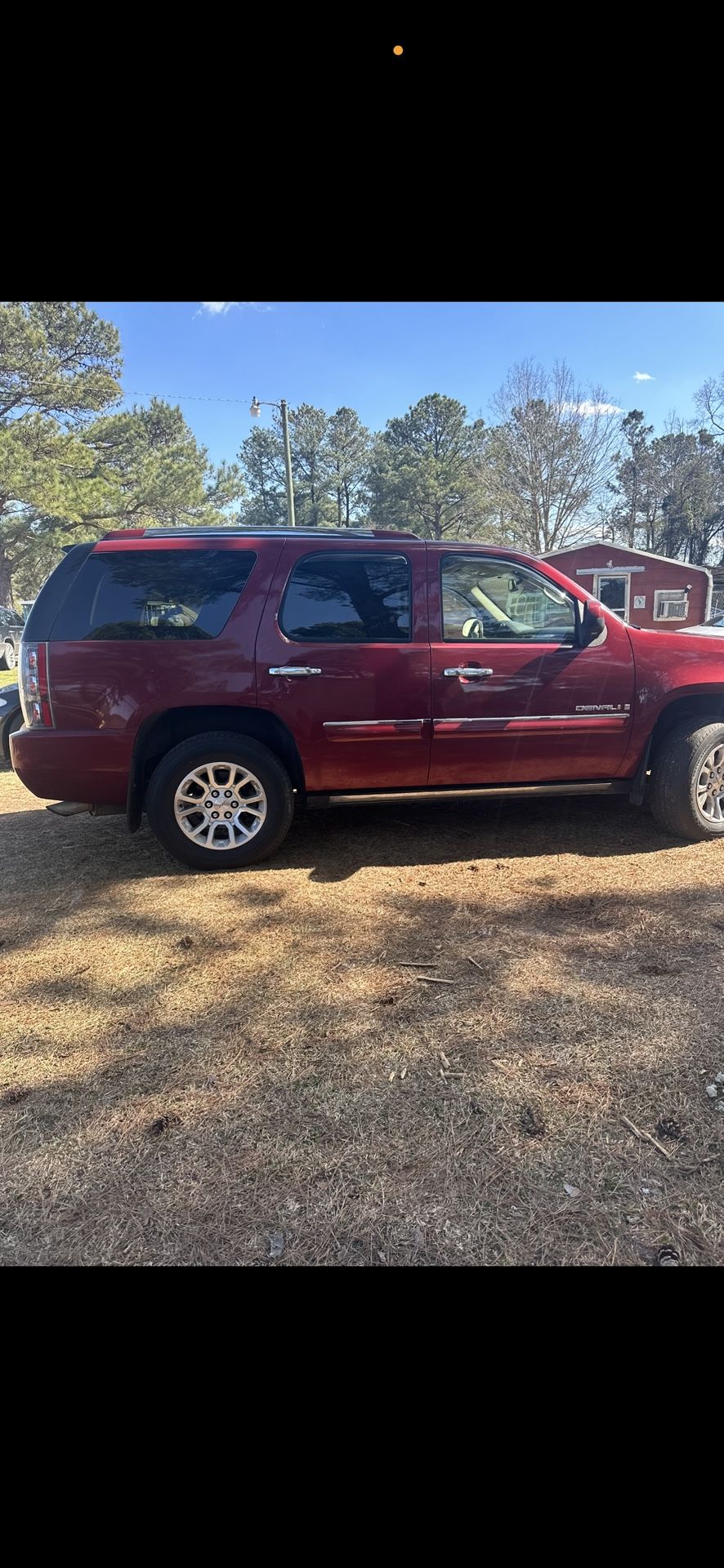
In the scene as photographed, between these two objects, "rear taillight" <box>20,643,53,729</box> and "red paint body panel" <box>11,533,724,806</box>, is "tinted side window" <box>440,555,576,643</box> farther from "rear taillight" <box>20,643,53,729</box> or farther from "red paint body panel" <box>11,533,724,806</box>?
"rear taillight" <box>20,643,53,729</box>

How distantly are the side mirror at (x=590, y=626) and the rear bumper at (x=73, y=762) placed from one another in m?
2.64

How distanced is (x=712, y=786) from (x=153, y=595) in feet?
→ 11.3

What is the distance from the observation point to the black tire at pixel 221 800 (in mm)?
3939

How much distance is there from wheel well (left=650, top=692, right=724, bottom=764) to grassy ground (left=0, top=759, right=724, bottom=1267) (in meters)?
0.75

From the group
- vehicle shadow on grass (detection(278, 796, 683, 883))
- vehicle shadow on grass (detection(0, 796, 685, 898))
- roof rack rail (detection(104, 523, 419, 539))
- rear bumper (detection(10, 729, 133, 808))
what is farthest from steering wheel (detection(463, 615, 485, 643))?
rear bumper (detection(10, 729, 133, 808))

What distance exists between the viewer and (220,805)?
405 centimetres

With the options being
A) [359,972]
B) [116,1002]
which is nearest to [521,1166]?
[359,972]

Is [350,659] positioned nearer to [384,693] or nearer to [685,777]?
[384,693]

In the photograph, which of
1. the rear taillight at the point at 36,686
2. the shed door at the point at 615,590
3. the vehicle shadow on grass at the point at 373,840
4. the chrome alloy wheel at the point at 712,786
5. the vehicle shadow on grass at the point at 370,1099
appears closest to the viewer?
the vehicle shadow on grass at the point at 370,1099

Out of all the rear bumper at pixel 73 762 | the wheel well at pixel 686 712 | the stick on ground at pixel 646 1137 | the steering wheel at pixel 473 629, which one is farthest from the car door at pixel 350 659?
the stick on ground at pixel 646 1137

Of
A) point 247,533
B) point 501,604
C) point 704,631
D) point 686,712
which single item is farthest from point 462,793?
point 704,631

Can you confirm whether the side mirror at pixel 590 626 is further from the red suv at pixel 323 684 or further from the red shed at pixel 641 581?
the red shed at pixel 641 581
